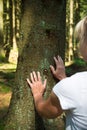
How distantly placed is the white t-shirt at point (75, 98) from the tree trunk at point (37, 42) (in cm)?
197

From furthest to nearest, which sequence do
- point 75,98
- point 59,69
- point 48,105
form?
point 59,69, point 48,105, point 75,98

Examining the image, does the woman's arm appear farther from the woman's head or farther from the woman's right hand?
the woman's right hand

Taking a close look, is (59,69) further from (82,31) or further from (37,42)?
(82,31)

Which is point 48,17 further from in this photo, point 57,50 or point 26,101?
point 26,101

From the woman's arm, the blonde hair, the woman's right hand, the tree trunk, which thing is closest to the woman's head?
the blonde hair

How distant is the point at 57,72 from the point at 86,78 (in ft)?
6.35

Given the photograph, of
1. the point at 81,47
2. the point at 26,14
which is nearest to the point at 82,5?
the point at 26,14

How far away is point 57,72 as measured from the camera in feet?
14.5

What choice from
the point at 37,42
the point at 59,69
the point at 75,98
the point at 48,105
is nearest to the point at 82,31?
the point at 75,98

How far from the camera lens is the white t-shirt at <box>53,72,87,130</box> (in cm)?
245

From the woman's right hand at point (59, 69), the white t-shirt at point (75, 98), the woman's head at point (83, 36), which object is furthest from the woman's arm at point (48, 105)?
the woman's right hand at point (59, 69)

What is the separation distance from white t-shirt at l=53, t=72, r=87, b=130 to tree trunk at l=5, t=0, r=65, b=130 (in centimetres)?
197

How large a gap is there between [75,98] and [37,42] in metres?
2.15

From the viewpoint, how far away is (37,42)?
454 cm
